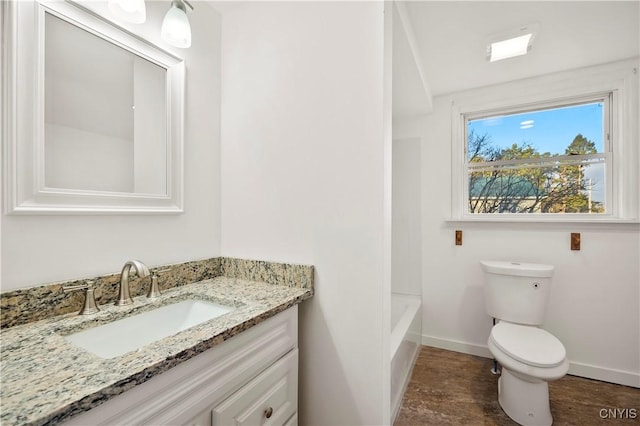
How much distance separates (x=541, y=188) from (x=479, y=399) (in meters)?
1.60

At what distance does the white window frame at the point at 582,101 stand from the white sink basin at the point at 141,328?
2055 mm

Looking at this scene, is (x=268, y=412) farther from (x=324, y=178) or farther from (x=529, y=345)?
(x=529, y=345)

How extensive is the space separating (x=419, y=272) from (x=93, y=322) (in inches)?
90.6

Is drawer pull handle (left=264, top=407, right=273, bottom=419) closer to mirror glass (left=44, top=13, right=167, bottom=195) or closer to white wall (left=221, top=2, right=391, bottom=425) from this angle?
white wall (left=221, top=2, right=391, bottom=425)

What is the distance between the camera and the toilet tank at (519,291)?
1.86m

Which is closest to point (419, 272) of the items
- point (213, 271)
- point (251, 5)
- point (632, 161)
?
point (632, 161)

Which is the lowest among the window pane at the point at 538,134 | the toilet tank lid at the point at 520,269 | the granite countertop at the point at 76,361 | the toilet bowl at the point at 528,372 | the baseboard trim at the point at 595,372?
the baseboard trim at the point at 595,372

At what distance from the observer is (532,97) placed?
7.09 ft

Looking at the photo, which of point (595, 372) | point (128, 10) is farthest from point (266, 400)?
point (595, 372)

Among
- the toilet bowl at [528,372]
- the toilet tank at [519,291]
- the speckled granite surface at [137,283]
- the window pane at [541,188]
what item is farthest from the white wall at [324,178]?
the window pane at [541,188]

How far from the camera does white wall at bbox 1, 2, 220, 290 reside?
902mm

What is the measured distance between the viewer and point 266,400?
3.26 ft

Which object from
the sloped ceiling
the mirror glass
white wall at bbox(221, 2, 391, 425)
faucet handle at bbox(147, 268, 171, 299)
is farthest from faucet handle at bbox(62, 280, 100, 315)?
the sloped ceiling

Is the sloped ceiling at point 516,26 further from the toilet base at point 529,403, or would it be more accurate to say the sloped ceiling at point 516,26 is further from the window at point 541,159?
the toilet base at point 529,403
